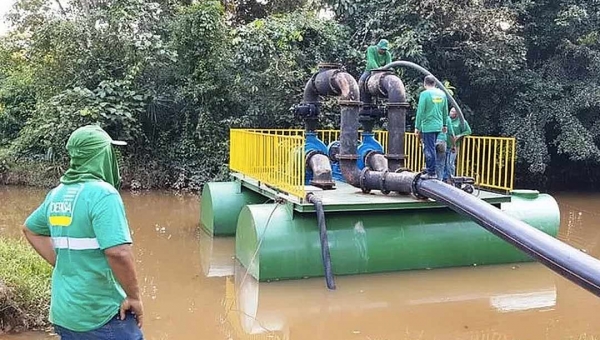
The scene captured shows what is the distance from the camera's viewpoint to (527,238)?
5469 millimetres

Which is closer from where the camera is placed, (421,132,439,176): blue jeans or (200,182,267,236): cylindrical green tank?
(421,132,439,176): blue jeans

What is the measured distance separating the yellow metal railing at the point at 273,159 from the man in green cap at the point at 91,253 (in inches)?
162

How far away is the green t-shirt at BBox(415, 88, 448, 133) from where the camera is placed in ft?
25.2

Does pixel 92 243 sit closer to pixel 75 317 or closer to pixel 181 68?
pixel 75 317

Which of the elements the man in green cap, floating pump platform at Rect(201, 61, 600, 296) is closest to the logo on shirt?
the man in green cap

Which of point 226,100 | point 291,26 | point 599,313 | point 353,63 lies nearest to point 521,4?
point 353,63

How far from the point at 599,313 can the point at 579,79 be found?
932 cm

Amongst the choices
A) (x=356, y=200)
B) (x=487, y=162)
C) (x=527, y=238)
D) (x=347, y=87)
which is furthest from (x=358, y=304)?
(x=487, y=162)

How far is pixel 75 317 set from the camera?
269 centimetres

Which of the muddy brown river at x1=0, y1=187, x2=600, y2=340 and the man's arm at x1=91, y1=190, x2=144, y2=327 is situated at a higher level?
the man's arm at x1=91, y1=190, x2=144, y2=327

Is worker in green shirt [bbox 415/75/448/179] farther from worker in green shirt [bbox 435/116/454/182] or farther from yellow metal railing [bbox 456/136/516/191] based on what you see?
yellow metal railing [bbox 456/136/516/191]

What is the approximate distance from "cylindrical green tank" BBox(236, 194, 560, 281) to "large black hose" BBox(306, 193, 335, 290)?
0.33 ft

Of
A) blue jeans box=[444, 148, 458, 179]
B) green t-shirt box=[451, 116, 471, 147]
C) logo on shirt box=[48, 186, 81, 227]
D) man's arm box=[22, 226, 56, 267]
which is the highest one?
green t-shirt box=[451, 116, 471, 147]

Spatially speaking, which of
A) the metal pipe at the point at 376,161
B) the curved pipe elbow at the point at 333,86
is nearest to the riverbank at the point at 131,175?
the curved pipe elbow at the point at 333,86
